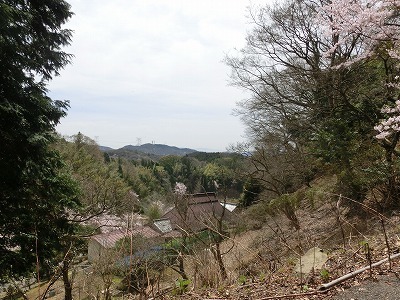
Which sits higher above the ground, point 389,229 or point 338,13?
point 338,13

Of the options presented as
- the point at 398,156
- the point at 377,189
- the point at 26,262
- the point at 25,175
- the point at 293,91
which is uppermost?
the point at 293,91

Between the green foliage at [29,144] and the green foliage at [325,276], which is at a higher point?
the green foliage at [29,144]

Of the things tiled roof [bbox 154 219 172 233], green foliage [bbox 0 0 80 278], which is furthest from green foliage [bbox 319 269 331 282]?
tiled roof [bbox 154 219 172 233]

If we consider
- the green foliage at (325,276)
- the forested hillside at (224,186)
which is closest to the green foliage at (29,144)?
the forested hillside at (224,186)

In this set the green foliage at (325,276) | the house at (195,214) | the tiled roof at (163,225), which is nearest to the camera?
the green foliage at (325,276)

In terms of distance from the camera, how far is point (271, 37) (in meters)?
13.0

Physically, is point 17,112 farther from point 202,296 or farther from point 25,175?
point 202,296

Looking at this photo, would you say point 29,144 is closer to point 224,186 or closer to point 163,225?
point 224,186

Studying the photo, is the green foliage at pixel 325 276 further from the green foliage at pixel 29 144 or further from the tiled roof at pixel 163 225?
the tiled roof at pixel 163 225

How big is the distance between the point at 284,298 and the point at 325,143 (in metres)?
6.55

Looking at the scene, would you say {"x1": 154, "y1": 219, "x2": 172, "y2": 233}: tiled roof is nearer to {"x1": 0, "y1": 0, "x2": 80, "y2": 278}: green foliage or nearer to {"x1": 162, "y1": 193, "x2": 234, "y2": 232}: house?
{"x1": 162, "y1": 193, "x2": 234, "y2": 232}: house

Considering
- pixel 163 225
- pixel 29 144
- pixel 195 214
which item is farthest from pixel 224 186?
pixel 163 225

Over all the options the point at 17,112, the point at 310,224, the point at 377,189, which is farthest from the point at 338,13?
the point at 310,224

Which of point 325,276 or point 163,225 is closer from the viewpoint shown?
point 325,276
